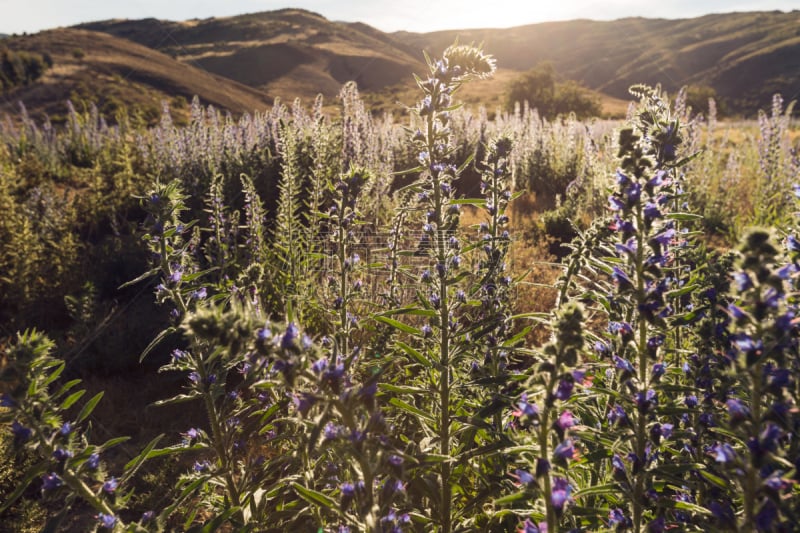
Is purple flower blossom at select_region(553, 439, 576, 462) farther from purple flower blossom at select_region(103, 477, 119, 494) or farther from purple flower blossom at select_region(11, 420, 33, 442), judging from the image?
purple flower blossom at select_region(11, 420, 33, 442)

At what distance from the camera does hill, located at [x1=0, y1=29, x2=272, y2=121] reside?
1480 inches

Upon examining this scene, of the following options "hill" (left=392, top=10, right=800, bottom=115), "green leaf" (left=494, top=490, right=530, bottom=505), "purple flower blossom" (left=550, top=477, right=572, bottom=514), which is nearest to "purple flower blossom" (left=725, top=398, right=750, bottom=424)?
"purple flower blossom" (left=550, top=477, right=572, bottom=514)

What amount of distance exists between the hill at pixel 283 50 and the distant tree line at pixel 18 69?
83.7 feet

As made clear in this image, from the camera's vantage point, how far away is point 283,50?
268 ft

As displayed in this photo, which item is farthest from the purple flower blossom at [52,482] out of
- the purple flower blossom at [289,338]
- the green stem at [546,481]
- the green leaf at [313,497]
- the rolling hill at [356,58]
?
the rolling hill at [356,58]

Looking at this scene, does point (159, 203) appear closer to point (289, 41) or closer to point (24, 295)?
point (24, 295)

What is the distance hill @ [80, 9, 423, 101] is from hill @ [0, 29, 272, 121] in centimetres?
1376

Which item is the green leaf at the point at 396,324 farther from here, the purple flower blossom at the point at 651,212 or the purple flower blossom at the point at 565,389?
the purple flower blossom at the point at 651,212

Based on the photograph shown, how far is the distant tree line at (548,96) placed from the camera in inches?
1371

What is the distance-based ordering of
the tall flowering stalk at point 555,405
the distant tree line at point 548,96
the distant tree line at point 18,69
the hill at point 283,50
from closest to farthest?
the tall flowering stalk at point 555,405 → the distant tree line at point 548,96 → the distant tree line at point 18,69 → the hill at point 283,50

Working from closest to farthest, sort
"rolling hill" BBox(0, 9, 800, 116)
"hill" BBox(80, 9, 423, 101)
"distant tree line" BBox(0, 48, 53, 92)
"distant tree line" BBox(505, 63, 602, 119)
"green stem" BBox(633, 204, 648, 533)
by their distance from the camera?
1. "green stem" BBox(633, 204, 648, 533)
2. "distant tree line" BBox(505, 63, 602, 119)
3. "distant tree line" BBox(0, 48, 53, 92)
4. "rolling hill" BBox(0, 9, 800, 116)
5. "hill" BBox(80, 9, 423, 101)

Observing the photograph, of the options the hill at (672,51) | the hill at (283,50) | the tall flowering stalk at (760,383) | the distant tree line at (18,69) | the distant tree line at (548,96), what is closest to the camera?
the tall flowering stalk at (760,383)

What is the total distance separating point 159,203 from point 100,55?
62.4 metres

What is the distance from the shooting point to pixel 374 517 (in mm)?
1391
